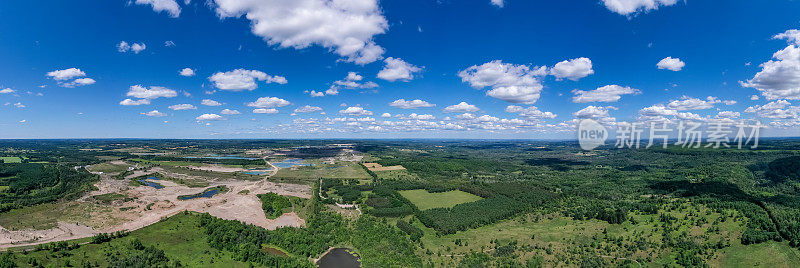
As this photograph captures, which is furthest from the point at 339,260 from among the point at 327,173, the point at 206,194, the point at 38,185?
the point at 38,185

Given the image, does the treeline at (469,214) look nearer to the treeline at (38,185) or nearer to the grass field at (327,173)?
the grass field at (327,173)

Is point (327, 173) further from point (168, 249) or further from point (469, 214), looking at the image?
point (168, 249)

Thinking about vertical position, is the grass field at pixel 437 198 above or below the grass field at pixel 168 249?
above

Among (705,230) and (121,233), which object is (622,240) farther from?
(121,233)

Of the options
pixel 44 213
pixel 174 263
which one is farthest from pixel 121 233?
pixel 44 213

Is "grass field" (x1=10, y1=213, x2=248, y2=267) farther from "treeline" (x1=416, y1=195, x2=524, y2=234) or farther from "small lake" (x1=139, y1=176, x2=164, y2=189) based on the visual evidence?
"small lake" (x1=139, y1=176, x2=164, y2=189)

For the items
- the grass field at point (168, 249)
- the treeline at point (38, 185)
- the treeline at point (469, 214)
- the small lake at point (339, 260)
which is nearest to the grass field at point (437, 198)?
the treeline at point (469, 214)

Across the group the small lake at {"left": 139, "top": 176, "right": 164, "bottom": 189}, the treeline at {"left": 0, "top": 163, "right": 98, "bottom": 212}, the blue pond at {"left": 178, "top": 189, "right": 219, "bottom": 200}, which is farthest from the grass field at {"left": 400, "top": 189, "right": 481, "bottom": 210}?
the treeline at {"left": 0, "top": 163, "right": 98, "bottom": 212}
